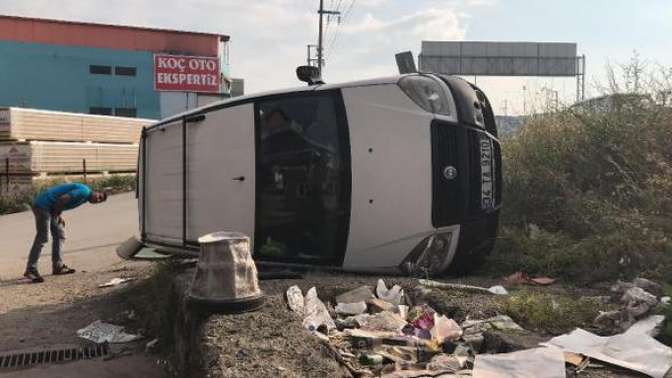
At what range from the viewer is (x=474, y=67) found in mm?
36531

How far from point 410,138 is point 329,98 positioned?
83 cm

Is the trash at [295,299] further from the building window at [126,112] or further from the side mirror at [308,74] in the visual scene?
the building window at [126,112]

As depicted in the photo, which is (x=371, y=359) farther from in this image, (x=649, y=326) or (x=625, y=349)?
(x=649, y=326)

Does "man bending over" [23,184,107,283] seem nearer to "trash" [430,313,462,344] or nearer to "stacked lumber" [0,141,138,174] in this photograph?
"trash" [430,313,462,344]

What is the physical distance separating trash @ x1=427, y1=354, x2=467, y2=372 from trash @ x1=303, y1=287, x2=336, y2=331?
88 centimetres

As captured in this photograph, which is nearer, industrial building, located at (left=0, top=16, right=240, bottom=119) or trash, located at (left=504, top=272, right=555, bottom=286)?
trash, located at (left=504, top=272, right=555, bottom=286)

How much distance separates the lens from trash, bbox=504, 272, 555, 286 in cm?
541

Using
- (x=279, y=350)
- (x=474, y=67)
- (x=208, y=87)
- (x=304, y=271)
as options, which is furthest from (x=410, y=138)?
(x=208, y=87)

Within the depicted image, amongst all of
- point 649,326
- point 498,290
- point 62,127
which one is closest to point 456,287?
point 498,290

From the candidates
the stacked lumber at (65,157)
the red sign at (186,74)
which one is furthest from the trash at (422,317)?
the red sign at (186,74)

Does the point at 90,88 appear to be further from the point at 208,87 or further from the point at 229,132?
the point at 229,132

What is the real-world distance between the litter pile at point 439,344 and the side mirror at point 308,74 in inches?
100

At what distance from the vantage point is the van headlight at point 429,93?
17.0ft

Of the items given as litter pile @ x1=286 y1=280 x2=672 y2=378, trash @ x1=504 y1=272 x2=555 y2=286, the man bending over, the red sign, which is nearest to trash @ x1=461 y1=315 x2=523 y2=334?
litter pile @ x1=286 y1=280 x2=672 y2=378
